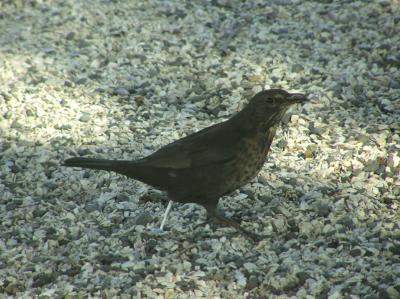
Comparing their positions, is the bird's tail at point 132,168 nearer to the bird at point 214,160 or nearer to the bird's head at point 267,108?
the bird at point 214,160

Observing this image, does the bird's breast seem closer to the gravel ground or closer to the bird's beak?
the bird's beak

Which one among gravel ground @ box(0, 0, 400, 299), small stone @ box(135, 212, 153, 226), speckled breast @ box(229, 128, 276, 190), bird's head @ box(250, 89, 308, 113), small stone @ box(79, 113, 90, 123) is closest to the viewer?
gravel ground @ box(0, 0, 400, 299)

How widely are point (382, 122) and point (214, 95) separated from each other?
1249 millimetres

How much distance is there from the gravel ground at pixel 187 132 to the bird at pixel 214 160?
0.98 feet

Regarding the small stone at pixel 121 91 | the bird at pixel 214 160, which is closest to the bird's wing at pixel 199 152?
the bird at pixel 214 160

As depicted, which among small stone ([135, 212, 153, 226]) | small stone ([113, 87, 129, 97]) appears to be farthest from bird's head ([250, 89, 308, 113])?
small stone ([113, 87, 129, 97])

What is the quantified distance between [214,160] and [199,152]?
10 centimetres

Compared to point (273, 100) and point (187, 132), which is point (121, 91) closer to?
point (187, 132)

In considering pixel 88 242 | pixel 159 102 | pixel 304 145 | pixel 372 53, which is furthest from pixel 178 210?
pixel 372 53

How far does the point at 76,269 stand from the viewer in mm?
3996

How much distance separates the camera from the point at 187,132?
5.38 m

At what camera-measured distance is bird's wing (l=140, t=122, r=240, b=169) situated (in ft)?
13.3

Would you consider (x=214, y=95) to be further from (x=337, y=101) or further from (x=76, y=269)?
(x=76, y=269)

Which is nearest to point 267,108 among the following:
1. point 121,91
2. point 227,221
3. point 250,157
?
point 250,157
